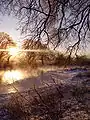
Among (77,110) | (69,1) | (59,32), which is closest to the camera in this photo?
(77,110)

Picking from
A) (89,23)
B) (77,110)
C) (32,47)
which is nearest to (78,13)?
(89,23)

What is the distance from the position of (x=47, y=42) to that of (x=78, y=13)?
164 centimetres

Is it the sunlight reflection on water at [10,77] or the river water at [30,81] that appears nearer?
the river water at [30,81]

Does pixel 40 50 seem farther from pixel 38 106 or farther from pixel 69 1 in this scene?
pixel 38 106

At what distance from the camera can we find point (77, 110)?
382 inches

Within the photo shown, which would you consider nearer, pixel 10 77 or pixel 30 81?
pixel 30 81

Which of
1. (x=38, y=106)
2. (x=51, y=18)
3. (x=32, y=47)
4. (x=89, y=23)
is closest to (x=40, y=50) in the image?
(x=32, y=47)

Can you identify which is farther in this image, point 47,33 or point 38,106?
point 47,33

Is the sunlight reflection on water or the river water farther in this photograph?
the sunlight reflection on water

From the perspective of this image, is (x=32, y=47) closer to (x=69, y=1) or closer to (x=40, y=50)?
(x=40, y=50)

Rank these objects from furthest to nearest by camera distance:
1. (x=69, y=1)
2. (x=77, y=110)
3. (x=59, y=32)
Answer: (x=59, y=32), (x=69, y=1), (x=77, y=110)

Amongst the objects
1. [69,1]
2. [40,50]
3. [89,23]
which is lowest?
[40,50]

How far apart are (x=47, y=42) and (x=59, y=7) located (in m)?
1.49

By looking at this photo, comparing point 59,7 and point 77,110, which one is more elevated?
point 59,7
